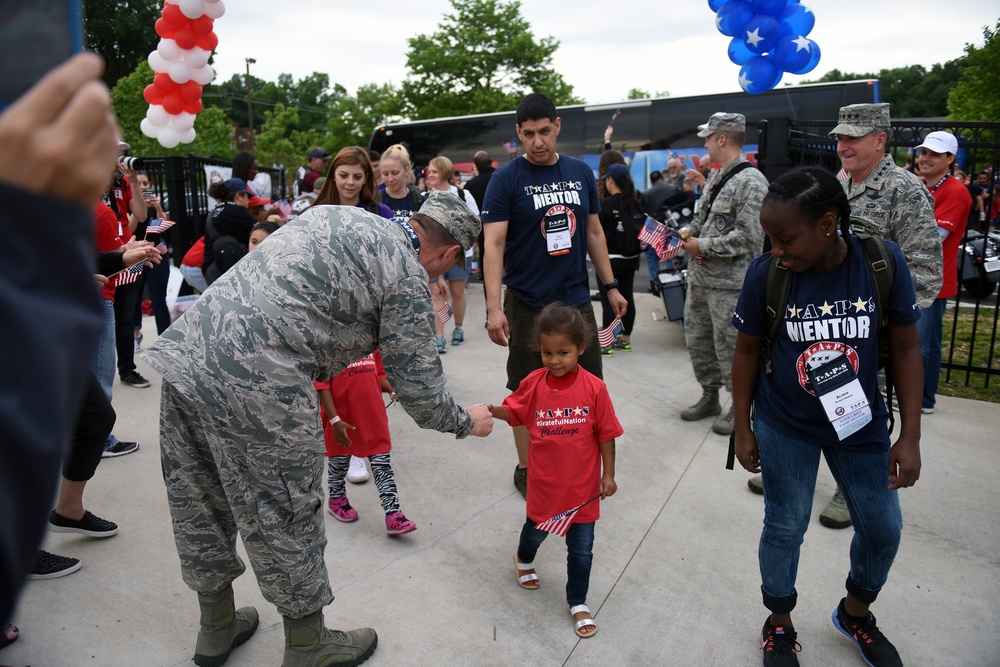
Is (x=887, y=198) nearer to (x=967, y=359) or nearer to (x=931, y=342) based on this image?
(x=931, y=342)

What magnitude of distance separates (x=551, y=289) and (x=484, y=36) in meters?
39.7

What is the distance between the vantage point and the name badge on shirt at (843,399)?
2.57 meters

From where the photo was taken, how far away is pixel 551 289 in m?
4.22

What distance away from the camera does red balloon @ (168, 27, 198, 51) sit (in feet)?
25.1

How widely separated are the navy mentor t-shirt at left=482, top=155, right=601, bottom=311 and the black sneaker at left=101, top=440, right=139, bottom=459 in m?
2.84

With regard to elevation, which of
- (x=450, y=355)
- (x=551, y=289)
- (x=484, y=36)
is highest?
(x=484, y=36)

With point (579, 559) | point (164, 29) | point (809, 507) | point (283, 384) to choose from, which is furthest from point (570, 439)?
→ point (164, 29)

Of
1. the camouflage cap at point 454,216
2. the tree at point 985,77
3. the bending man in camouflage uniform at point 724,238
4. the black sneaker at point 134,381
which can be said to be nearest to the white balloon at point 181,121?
the black sneaker at point 134,381

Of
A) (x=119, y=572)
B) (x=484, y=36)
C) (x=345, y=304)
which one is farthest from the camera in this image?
(x=484, y=36)

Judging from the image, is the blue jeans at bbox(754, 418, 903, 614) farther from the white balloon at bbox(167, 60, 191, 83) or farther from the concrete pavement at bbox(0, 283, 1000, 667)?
the white balloon at bbox(167, 60, 191, 83)

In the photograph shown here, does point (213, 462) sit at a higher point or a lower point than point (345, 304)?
lower

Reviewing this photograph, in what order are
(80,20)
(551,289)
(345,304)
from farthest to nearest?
(551,289)
(345,304)
(80,20)

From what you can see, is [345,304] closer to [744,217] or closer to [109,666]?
[109,666]

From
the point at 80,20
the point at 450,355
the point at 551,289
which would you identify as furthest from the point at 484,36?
the point at 80,20
